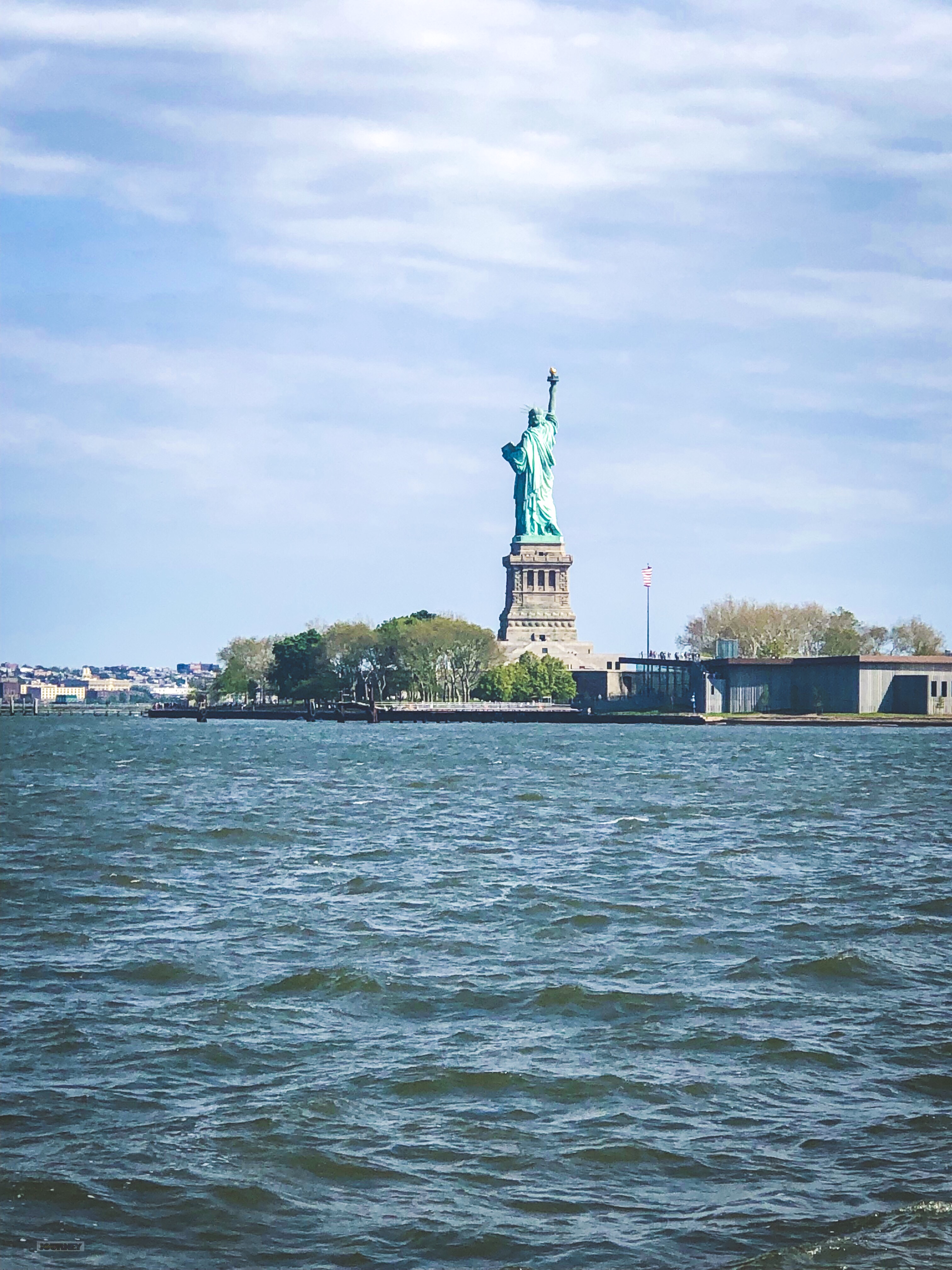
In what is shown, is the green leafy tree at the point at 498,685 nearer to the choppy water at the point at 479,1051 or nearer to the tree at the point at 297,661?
the tree at the point at 297,661

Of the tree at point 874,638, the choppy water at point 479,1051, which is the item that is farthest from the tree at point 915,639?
the choppy water at point 479,1051

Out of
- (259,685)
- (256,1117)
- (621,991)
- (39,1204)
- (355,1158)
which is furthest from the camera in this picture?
(259,685)

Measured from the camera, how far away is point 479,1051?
1424cm

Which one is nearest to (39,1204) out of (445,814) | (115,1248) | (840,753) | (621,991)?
(115,1248)

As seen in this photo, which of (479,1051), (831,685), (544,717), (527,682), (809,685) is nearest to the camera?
(479,1051)

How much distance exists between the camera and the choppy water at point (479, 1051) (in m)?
10.3

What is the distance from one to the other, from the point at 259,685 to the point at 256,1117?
6900 inches

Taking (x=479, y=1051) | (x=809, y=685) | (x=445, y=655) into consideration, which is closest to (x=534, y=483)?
(x=445, y=655)

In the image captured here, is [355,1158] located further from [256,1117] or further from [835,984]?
[835,984]

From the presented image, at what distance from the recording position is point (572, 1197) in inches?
427

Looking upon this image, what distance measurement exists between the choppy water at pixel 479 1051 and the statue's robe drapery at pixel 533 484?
137669mm

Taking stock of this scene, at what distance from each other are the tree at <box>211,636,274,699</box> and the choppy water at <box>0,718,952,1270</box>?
151915 mm

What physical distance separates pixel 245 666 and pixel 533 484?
39.5 metres

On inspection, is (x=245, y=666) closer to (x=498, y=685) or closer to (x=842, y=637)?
(x=498, y=685)
